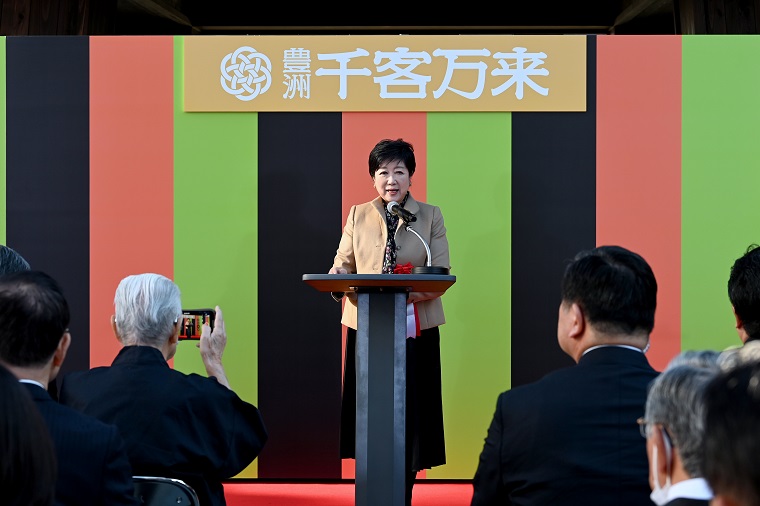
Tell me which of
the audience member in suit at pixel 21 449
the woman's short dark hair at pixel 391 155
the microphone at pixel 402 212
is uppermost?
the woman's short dark hair at pixel 391 155

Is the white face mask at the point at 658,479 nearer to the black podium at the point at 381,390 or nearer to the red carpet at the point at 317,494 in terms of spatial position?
the black podium at the point at 381,390

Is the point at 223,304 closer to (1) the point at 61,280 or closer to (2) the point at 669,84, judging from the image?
(1) the point at 61,280

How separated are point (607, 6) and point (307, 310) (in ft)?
18.3

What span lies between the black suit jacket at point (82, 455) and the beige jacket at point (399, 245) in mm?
2116

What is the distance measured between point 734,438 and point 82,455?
1.23m

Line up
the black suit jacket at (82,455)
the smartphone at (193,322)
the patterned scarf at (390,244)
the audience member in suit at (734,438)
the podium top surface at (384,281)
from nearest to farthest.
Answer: the audience member in suit at (734,438)
the black suit jacket at (82,455)
the smartphone at (193,322)
the podium top surface at (384,281)
the patterned scarf at (390,244)

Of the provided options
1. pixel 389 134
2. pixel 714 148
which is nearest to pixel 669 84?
pixel 714 148

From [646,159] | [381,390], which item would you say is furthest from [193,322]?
[646,159]

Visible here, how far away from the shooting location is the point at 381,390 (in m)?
3.21

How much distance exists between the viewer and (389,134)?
4680 millimetres

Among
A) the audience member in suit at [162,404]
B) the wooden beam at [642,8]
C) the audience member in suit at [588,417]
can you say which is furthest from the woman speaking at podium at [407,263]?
the wooden beam at [642,8]

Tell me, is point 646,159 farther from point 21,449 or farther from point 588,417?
point 21,449

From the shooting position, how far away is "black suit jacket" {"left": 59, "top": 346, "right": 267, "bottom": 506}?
2.18m

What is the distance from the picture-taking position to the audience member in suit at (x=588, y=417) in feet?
5.94
